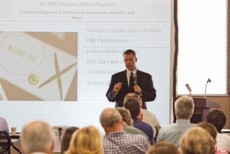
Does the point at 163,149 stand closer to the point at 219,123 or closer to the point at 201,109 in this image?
the point at 219,123

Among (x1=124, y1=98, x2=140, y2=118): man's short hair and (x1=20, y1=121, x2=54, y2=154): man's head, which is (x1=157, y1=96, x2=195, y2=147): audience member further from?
(x1=20, y1=121, x2=54, y2=154): man's head

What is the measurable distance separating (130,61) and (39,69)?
1.34m

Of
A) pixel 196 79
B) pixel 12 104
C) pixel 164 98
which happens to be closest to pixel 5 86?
pixel 12 104

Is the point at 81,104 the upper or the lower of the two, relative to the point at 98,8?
lower

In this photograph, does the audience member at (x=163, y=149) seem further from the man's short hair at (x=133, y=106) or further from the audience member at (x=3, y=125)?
the audience member at (x=3, y=125)

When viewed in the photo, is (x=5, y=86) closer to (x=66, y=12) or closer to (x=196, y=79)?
(x=66, y=12)

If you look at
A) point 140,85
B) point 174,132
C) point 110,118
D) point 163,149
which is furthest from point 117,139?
point 140,85

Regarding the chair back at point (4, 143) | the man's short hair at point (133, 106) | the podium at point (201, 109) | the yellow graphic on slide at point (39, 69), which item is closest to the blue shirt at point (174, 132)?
the man's short hair at point (133, 106)

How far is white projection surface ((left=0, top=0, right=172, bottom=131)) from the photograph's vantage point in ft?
27.3

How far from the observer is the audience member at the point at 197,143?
3.35 meters

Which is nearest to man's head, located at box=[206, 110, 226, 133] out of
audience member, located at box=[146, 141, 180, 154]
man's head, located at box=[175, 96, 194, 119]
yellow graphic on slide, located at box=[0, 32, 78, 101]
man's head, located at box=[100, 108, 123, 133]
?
man's head, located at box=[175, 96, 194, 119]

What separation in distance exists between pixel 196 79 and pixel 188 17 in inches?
41.8

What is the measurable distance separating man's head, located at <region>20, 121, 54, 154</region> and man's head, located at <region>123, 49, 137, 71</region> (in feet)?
15.9

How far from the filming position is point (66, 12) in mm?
8312
